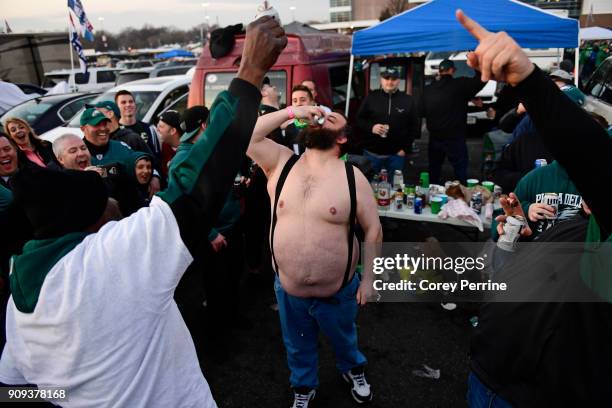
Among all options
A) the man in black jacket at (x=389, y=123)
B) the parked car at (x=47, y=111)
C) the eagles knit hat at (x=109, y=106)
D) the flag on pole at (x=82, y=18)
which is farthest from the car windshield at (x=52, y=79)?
the man in black jacket at (x=389, y=123)

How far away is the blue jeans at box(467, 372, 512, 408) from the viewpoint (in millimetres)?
1725

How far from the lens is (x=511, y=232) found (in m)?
2.52

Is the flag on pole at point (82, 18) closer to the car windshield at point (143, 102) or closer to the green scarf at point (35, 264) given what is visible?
the car windshield at point (143, 102)

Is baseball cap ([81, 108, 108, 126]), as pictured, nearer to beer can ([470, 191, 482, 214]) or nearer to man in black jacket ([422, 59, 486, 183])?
beer can ([470, 191, 482, 214])

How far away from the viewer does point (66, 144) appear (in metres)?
3.58

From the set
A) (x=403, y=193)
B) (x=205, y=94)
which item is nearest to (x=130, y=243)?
(x=403, y=193)

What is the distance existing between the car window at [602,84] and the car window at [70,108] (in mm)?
11120

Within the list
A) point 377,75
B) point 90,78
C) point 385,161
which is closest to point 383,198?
point 385,161

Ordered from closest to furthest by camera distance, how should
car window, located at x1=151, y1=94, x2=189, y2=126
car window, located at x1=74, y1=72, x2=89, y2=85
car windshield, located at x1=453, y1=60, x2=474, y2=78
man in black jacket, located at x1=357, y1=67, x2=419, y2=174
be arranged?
man in black jacket, located at x1=357, y1=67, x2=419, y2=174, car window, located at x1=151, y1=94, x2=189, y2=126, car windshield, located at x1=453, y1=60, x2=474, y2=78, car window, located at x1=74, y1=72, x2=89, y2=85

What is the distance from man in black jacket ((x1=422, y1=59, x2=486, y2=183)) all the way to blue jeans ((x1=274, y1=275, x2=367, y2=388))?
4266 millimetres

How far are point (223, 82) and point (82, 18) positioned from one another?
28.3 ft

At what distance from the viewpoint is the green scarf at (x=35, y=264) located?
116cm

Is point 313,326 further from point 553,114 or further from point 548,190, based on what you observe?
point 553,114

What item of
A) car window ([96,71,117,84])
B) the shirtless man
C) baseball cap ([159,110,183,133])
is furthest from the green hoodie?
car window ([96,71,117,84])
